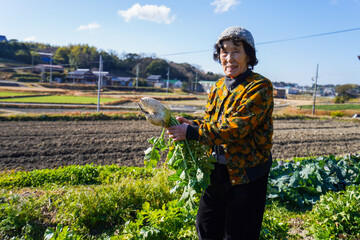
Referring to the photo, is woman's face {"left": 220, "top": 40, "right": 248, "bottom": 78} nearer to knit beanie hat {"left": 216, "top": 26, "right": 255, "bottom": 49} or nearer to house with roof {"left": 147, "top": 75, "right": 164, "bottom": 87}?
knit beanie hat {"left": 216, "top": 26, "right": 255, "bottom": 49}

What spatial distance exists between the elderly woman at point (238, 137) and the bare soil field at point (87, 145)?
5760mm

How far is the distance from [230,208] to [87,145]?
8.28 meters

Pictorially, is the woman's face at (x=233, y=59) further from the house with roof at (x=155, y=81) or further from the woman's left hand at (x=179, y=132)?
the house with roof at (x=155, y=81)

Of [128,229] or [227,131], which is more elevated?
[227,131]

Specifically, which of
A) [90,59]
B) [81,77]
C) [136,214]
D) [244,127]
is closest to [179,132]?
[244,127]

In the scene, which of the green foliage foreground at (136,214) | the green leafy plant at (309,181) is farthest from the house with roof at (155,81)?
the green foliage foreground at (136,214)

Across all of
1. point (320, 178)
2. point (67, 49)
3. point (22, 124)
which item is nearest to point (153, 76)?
point (67, 49)

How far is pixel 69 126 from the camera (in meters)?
13.0

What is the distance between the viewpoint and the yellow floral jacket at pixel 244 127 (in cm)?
169

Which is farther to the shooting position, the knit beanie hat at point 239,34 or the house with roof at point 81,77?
the house with roof at point 81,77

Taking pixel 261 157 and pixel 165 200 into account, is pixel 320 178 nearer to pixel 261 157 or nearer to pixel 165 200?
pixel 165 200

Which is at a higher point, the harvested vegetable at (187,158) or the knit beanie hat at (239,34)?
the knit beanie hat at (239,34)

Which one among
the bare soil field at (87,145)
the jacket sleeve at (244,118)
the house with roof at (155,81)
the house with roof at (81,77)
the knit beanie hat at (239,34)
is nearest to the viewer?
the jacket sleeve at (244,118)

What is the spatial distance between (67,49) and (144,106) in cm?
7469
